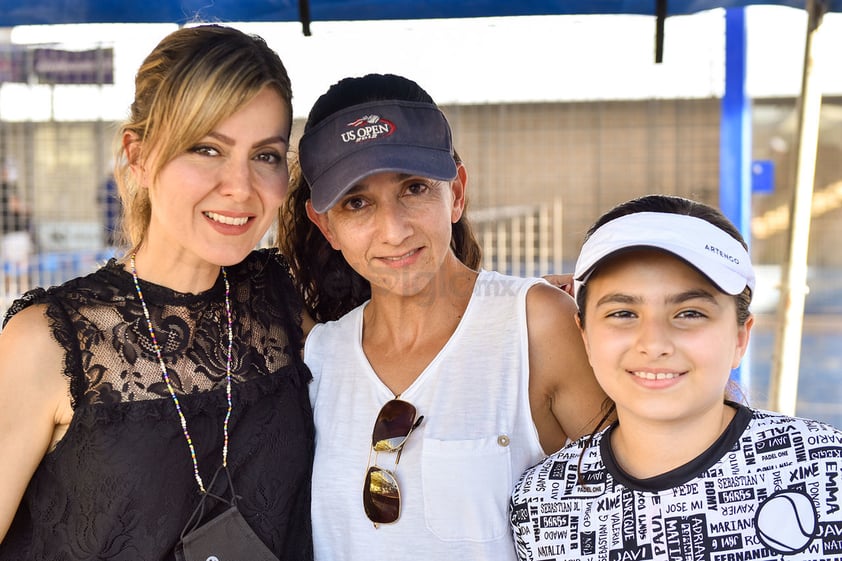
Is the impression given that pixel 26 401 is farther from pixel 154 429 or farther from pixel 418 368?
pixel 418 368

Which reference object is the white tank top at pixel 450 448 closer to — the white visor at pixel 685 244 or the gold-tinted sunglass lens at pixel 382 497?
the gold-tinted sunglass lens at pixel 382 497

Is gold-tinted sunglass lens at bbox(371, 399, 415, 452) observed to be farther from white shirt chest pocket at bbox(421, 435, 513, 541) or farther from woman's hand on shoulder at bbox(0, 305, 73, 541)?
woman's hand on shoulder at bbox(0, 305, 73, 541)

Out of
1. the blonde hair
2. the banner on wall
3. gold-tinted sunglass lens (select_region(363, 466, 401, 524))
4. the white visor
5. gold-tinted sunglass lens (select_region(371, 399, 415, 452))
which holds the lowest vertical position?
gold-tinted sunglass lens (select_region(363, 466, 401, 524))

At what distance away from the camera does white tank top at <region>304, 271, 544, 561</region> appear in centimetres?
193

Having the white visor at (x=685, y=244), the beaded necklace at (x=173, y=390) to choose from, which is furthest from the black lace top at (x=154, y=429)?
the white visor at (x=685, y=244)

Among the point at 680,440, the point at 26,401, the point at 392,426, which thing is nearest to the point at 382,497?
the point at 392,426

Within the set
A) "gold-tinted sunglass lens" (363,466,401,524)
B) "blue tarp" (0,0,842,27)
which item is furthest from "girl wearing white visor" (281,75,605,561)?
"blue tarp" (0,0,842,27)

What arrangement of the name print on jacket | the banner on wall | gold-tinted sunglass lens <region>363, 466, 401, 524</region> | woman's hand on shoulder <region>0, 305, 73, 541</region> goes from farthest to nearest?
the banner on wall → gold-tinted sunglass lens <region>363, 466, 401, 524</region> → woman's hand on shoulder <region>0, 305, 73, 541</region> → the name print on jacket

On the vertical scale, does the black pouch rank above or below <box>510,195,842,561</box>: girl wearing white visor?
below

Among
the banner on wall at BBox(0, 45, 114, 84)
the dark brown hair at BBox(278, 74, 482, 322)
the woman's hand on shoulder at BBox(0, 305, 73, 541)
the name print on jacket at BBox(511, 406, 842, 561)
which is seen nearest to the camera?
the name print on jacket at BBox(511, 406, 842, 561)

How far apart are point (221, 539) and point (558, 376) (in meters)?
0.83

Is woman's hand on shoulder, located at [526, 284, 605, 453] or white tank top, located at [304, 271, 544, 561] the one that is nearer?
white tank top, located at [304, 271, 544, 561]

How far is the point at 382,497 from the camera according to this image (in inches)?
77.3

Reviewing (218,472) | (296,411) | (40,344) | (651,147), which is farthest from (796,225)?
Answer: (40,344)
